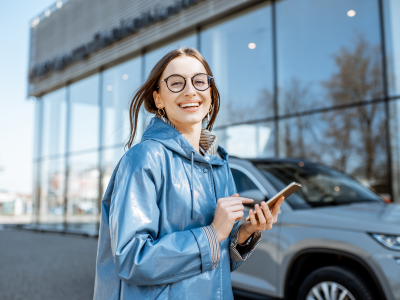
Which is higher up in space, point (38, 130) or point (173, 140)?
point (38, 130)

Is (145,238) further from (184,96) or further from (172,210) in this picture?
(184,96)

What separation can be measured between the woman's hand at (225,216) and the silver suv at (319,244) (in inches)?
75.6

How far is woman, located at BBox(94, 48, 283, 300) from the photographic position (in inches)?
43.5

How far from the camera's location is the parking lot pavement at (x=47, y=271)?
4.96m

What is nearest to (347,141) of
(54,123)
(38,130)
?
(54,123)

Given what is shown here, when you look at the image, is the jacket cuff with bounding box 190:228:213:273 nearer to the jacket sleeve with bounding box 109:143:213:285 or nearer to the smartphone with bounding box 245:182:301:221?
the jacket sleeve with bounding box 109:143:213:285

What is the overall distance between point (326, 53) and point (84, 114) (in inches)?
366

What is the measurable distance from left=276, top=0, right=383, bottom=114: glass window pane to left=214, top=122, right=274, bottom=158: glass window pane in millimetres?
644

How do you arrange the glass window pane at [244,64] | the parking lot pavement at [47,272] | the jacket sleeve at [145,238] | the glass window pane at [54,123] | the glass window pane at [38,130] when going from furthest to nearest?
the glass window pane at [38,130]
the glass window pane at [54,123]
the glass window pane at [244,64]
the parking lot pavement at [47,272]
the jacket sleeve at [145,238]

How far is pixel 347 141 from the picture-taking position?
7199mm

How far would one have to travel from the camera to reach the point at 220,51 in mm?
9766

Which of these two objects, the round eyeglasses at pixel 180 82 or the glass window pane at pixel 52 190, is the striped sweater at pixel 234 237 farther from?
the glass window pane at pixel 52 190

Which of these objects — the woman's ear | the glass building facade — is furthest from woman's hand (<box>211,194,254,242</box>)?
the glass building facade

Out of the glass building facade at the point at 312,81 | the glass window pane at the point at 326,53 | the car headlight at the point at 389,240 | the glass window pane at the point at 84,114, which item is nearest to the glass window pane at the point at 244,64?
the glass building facade at the point at 312,81
